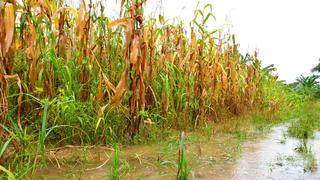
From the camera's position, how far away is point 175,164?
92.4 inches

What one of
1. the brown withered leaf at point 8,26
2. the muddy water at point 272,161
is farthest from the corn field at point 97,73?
the muddy water at point 272,161

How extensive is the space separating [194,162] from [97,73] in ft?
3.90

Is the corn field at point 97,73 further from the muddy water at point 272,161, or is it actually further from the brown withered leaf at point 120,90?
the muddy water at point 272,161

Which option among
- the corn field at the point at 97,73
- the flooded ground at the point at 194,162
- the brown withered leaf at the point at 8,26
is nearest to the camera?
the brown withered leaf at the point at 8,26

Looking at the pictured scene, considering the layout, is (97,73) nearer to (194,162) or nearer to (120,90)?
(120,90)

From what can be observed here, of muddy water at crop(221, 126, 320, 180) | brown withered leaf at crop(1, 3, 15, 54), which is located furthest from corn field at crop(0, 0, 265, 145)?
muddy water at crop(221, 126, 320, 180)

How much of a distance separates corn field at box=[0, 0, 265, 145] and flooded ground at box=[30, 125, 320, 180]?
A: 0.23 metres

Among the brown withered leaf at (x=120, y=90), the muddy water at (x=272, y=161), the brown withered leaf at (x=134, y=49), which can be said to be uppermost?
the brown withered leaf at (x=134, y=49)

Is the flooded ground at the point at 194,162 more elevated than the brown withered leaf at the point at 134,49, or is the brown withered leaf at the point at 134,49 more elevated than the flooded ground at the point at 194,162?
the brown withered leaf at the point at 134,49

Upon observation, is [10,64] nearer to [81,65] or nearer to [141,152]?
[81,65]

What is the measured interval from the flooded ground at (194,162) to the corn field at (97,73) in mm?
226

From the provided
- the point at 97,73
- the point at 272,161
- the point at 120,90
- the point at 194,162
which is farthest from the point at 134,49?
the point at 272,161

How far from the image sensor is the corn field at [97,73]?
258 cm

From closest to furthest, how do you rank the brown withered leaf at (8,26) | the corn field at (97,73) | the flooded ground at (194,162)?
the brown withered leaf at (8,26) → the flooded ground at (194,162) → the corn field at (97,73)
